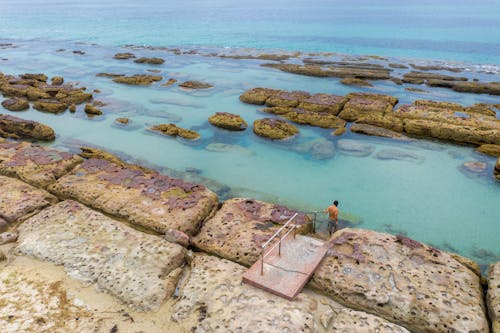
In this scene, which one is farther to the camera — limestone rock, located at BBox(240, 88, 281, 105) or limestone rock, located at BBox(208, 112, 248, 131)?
limestone rock, located at BBox(240, 88, 281, 105)

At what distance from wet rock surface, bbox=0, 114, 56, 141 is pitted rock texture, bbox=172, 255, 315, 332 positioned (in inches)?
546

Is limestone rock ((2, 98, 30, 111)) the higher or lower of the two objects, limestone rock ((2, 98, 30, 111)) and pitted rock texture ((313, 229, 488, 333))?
the lower

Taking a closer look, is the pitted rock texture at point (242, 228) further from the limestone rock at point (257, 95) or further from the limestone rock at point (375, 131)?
the limestone rock at point (257, 95)

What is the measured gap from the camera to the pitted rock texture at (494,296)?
6539 mm

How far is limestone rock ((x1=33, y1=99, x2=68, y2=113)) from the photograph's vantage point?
21312 mm

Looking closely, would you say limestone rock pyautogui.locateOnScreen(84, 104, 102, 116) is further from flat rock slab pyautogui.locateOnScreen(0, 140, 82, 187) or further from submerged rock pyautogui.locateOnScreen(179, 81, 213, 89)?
flat rock slab pyautogui.locateOnScreen(0, 140, 82, 187)

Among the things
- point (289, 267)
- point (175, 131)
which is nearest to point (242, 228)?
point (289, 267)

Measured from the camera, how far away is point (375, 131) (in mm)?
17422

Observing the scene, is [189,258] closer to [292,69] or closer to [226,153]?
[226,153]

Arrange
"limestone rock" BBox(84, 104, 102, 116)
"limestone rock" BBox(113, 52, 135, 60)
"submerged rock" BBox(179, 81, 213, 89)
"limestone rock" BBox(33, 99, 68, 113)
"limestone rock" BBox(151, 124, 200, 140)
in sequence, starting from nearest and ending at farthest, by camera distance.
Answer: "limestone rock" BBox(151, 124, 200, 140) → "limestone rock" BBox(84, 104, 102, 116) → "limestone rock" BBox(33, 99, 68, 113) → "submerged rock" BBox(179, 81, 213, 89) → "limestone rock" BBox(113, 52, 135, 60)

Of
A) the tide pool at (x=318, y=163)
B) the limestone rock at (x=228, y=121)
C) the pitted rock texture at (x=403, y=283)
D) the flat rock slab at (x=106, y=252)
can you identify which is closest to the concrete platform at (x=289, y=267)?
the pitted rock texture at (x=403, y=283)

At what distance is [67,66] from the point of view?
3400 centimetres

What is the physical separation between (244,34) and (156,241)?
5239 cm

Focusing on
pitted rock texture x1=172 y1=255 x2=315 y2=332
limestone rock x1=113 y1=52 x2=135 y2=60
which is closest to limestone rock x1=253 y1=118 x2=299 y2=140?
pitted rock texture x1=172 y1=255 x2=315 y2=332
